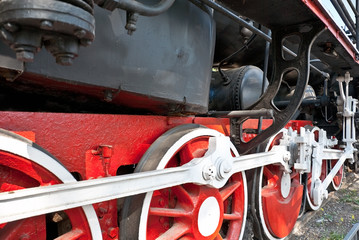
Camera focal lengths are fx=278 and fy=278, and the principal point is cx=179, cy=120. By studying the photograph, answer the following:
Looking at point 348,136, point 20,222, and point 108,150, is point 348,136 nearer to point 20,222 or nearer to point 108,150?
point 108,150

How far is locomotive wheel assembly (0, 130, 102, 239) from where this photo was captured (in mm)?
794

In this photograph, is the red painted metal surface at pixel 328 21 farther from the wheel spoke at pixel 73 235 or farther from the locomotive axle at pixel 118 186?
the wheel spoke at pixel 73 235

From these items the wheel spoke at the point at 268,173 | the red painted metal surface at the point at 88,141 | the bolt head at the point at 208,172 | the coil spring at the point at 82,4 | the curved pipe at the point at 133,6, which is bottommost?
the wheel spoke at the point at 268,173

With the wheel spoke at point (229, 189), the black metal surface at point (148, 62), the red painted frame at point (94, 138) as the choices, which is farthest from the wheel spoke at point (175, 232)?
the black metal surface at point (148, 62)

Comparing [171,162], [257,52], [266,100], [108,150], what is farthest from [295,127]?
[108,150]

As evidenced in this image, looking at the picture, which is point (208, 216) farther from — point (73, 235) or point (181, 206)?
point (73, 235)

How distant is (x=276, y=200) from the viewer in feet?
6.84

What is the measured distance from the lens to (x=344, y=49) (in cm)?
215

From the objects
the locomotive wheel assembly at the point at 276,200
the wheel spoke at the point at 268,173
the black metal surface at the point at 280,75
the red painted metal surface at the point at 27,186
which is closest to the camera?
the red painted metal surface at the point at 27,186

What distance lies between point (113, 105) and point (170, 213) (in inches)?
22.2

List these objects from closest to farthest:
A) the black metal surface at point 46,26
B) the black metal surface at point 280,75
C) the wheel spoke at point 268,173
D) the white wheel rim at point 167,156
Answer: the black metal surface at point 46,26 → the white wheel rim at point 167,156 → the black metal surface at point 280,75 → the wheel spoke at point 268,173

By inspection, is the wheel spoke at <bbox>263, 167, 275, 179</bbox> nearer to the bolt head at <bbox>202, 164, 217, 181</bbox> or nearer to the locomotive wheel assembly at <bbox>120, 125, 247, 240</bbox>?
the locomotive wheel assembly at <bbox>120, 125, 247, 240</bbox>

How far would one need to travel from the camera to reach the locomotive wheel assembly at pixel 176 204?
113 cm

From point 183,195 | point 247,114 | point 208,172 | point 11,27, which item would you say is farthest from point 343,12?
point 11,27
